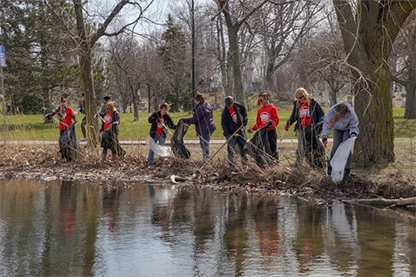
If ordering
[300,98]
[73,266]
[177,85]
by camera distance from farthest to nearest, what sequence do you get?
[177,85] < [300,98] < [73,266]

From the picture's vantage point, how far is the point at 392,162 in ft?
39.8

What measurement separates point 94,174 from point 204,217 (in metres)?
5.76

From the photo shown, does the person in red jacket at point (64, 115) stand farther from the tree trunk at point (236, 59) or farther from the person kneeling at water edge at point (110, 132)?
the tree trunk at point (236, 59)

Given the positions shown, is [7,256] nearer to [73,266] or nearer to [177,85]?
[73,266]

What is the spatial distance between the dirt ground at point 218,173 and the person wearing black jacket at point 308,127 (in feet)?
1.15

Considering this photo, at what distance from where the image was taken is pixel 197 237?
748cm

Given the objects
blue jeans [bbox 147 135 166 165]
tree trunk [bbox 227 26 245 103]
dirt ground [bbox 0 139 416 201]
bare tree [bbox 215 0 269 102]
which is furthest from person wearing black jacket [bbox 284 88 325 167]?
tree trunk [bbox 227 26 245 103]

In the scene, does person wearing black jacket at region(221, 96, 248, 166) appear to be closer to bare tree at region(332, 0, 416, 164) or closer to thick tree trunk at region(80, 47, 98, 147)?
bare tree at region(332, 0, 416, 164)

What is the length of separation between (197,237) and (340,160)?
4014 mm

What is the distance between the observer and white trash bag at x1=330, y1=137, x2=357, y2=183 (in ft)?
34.3

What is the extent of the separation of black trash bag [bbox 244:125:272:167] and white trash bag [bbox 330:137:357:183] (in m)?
1.70

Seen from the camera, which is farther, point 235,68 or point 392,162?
point 235,68

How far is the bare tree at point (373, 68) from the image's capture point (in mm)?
12047

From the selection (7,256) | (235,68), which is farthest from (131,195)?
(235,68)
